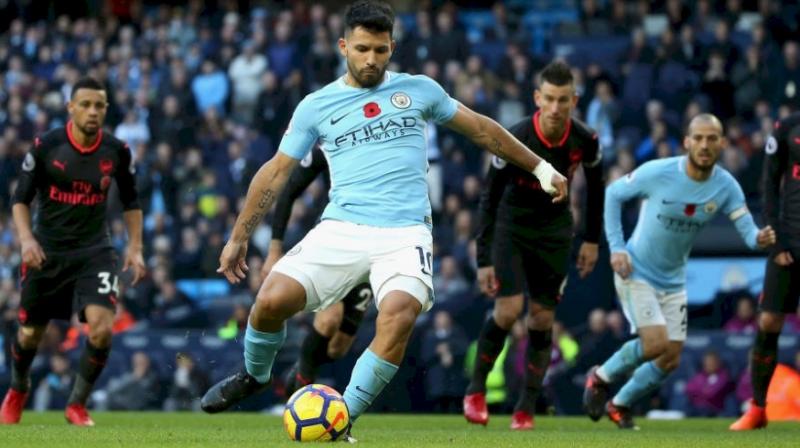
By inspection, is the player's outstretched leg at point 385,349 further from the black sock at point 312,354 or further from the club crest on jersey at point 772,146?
the club crest on jersey at point 772,146

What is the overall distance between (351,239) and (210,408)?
6.14 feet

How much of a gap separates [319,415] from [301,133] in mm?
1600

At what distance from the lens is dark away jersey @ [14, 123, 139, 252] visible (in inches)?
484

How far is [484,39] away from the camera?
82.8ft

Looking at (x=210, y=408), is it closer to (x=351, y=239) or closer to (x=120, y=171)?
(x=351, y=239)

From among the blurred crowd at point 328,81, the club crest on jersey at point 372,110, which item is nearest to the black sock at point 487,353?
the club crest on jersey at point 372,110

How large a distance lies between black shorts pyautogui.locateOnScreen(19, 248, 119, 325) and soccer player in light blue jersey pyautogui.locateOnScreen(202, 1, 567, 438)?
3.27 metres

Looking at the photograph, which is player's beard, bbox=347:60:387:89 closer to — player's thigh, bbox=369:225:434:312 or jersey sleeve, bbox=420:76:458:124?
jersey sleeve, bbox=420:76:458:124

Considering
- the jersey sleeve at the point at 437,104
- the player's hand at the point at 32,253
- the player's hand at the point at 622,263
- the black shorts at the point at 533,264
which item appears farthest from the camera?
the player's hand at the point at 622,263

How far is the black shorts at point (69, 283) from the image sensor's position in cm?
1227

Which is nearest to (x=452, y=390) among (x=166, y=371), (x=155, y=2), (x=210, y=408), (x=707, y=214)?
(x=166, y=371)

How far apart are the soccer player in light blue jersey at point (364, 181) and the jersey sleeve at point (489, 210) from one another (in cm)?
285

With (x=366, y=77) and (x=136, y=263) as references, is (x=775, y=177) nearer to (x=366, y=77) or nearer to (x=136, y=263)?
(x=366, y=77)

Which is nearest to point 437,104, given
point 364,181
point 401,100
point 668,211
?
point 401,100
